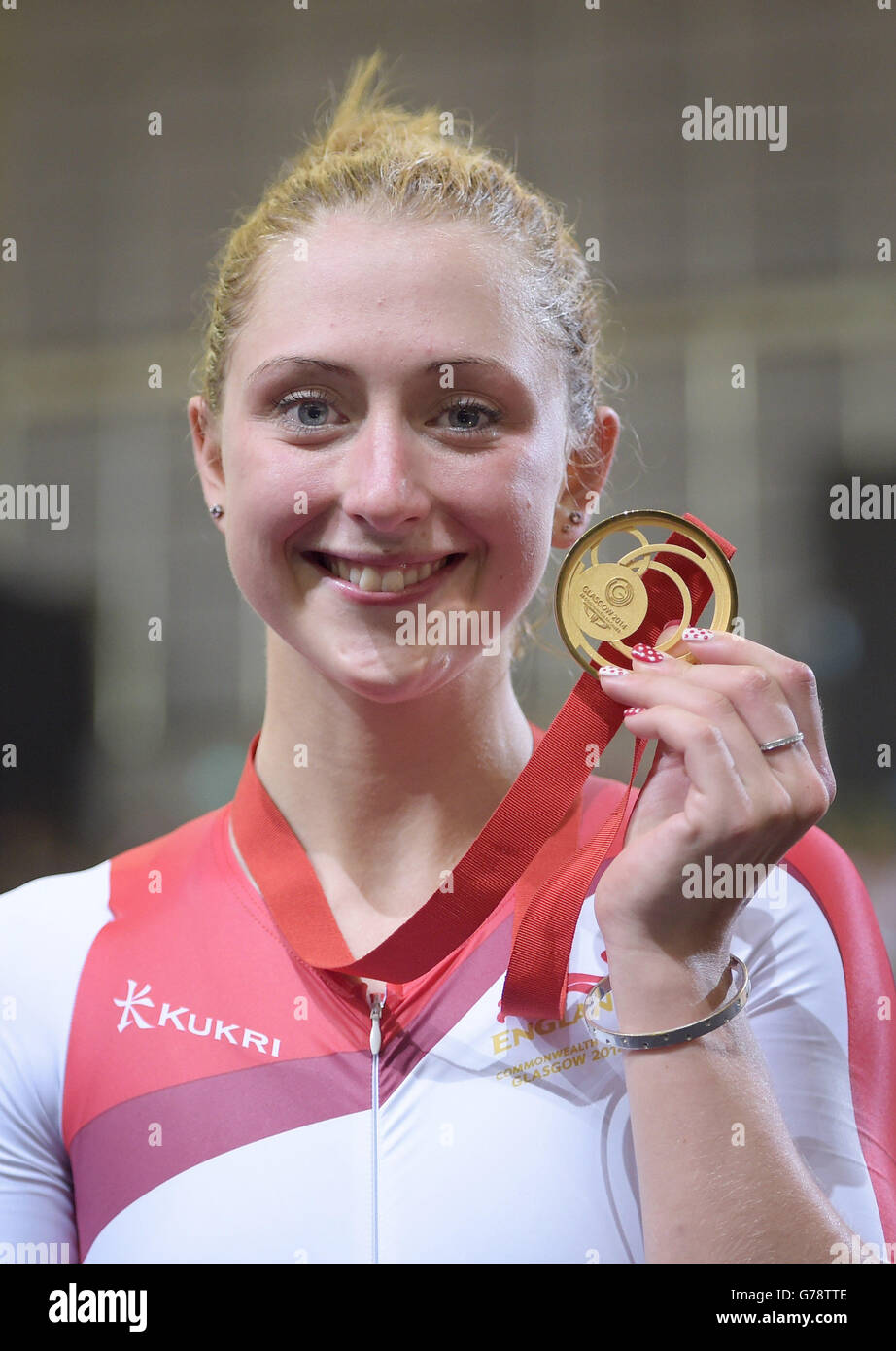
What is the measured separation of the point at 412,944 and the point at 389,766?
0.87ft

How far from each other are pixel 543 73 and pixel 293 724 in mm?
1114

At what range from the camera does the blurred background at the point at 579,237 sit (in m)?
1.98

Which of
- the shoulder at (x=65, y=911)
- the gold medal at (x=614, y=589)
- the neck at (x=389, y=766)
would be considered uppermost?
the gold medal at (x=614, y=589)

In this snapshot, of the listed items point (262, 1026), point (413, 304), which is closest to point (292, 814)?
point (262, 1026)

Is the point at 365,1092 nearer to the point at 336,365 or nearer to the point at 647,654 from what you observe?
the point at 647,654

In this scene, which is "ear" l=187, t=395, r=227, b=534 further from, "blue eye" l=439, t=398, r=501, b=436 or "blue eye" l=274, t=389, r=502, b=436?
"blue eye" l=439, t=398, r=501, b=436

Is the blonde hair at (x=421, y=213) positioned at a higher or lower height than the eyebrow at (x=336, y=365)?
higher

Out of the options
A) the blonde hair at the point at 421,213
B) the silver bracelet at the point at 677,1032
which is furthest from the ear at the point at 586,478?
the silver bracelet at the point at 677,1032

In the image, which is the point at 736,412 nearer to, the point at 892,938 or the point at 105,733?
the point at 892,938

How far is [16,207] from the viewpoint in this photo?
2.09 meters

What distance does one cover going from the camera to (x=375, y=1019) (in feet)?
5.27

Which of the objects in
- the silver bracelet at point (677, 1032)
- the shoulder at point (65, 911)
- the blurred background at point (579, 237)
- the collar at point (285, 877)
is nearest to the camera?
the silver bracelet at point (677, 1032)

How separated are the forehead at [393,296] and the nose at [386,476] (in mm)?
85

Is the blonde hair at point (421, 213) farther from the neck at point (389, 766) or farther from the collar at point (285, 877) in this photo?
the collar at point (285, 877)
